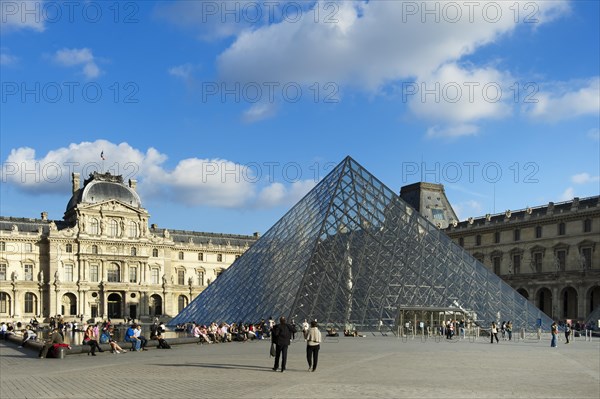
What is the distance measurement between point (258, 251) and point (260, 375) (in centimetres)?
2216

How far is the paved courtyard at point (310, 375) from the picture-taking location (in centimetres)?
1127

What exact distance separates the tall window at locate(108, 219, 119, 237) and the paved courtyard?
53.5 m

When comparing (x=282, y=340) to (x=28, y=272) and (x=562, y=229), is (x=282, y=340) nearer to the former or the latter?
(x=562, y=229)

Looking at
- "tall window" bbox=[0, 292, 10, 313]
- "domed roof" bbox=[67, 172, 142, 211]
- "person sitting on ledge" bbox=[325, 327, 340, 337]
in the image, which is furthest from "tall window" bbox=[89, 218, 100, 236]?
"person sitting on ledge" bbox=[325, 327, 340, 337]

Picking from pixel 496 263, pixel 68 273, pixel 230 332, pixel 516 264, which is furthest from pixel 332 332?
pixel 68 273

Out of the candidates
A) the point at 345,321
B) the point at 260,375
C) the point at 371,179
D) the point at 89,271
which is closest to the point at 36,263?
the point at 89,271

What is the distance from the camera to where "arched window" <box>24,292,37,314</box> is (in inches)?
2679

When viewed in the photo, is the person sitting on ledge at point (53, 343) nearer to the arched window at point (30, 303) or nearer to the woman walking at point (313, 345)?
the woman walking at point (313, 345)

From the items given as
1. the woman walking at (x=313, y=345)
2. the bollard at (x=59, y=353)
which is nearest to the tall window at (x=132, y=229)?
the bollard at (x=59, y=353)

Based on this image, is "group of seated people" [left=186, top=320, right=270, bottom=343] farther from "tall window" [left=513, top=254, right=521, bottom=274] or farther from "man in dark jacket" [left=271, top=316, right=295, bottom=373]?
"tall window" [left=513, top=254, right=521, bottom=274]

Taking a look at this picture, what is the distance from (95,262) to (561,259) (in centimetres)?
4430

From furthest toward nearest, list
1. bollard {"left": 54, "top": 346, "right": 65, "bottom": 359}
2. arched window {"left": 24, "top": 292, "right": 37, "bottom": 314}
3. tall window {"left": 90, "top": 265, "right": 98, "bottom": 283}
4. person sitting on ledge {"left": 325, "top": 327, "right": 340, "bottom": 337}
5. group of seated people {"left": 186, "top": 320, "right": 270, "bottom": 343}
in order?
1. tall window {"left": 90, "top": 265, "right": 98, "bottom": 283}
2. arched window {"left": 24, "top": 292, "right": 37, "bottom": 314}
3. person sitting on ledge {"left": 325, "top": 327, "right": 340, "bottom": 337}
4. group of seated people {"left": 186, "top": 320, "right": 270, "bottom": 343}
5. bollard {"left": 54, "top": 346, "right": 65, "bottom": 359}

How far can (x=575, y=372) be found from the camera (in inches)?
599

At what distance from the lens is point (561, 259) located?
54875 millimetres
